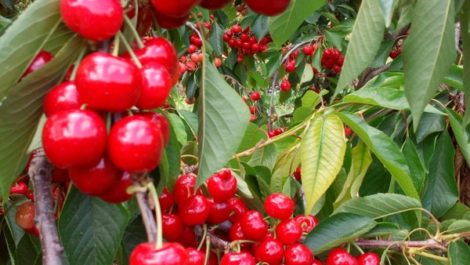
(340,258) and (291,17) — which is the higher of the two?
(291,17)

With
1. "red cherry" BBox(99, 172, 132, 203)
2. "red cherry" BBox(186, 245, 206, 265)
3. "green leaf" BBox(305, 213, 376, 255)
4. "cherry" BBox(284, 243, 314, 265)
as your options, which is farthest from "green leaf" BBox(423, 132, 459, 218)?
"red cherry" BBox(99, 172, 132, 203)

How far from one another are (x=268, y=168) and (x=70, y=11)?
3.09 ft

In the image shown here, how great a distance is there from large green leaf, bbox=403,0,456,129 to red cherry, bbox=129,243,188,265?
40 cm

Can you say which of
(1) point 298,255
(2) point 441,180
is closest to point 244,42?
(2) point 441,180

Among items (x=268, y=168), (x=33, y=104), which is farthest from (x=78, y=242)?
(x=268, y=168)

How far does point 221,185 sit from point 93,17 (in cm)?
53

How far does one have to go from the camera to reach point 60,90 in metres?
0.54

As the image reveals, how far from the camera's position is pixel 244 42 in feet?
15.1

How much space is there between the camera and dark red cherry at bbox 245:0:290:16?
0.60m

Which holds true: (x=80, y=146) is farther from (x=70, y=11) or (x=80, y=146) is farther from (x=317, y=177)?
(x=317, y=177)

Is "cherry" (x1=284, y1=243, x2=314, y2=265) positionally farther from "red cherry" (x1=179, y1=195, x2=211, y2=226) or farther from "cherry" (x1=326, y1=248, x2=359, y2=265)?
"red cherry" (x1=179, y1=195, x2=211, y2=226)

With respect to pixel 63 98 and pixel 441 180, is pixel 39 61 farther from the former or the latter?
pixel 441 180

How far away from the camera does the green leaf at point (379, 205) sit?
1171mm

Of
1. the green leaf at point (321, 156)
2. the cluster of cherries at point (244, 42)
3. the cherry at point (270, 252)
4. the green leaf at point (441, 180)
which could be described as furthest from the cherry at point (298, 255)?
the cluster of cherries at point (244, 42)
